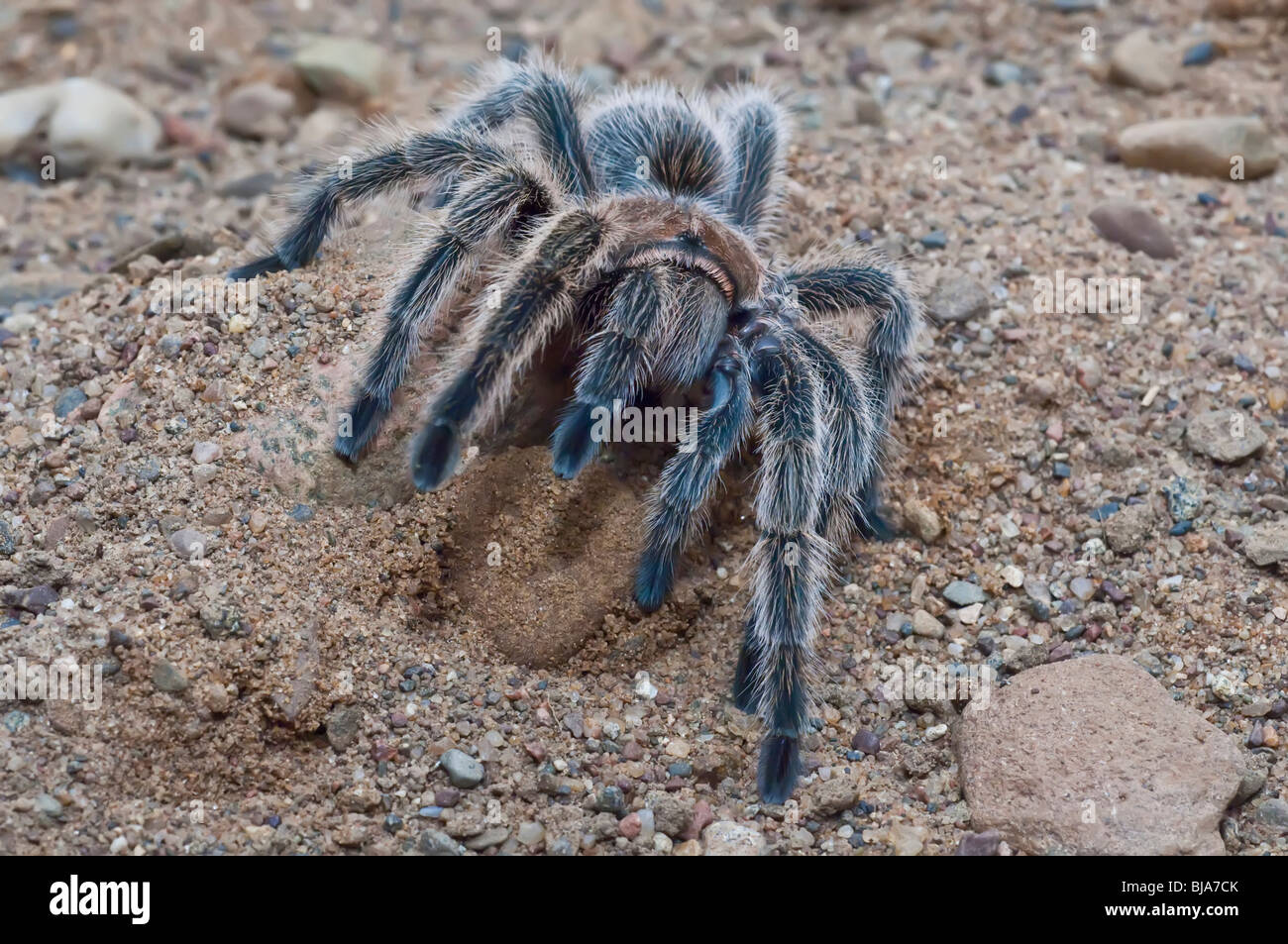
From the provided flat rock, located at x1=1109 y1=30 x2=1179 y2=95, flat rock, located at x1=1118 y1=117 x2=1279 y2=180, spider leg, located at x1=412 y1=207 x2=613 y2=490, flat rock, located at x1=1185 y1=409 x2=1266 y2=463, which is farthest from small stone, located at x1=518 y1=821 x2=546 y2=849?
flat rock, located at x1=1109 y1=30 x2=1179 y2=95

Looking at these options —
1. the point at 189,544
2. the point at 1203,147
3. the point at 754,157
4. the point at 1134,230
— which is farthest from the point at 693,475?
the point at 1203,147

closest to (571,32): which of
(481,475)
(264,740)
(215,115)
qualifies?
(215,115)

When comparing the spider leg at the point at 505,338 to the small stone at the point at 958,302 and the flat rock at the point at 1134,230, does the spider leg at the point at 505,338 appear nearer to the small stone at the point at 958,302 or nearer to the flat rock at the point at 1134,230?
the small stone at the point at 958,302

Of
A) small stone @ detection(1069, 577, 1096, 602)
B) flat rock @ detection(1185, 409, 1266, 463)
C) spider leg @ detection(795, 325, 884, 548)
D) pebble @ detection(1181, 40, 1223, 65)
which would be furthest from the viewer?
pebble @ detection(1181, 40, 1223, 65)

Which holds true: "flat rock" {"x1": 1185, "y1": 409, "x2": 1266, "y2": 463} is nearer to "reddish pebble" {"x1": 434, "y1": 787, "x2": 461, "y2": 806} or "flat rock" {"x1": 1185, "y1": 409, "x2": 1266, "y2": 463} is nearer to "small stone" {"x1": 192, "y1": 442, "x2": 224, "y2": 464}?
"reddish pebble" {"x1": 434, "y1": 787, "x2": 461, "y2": 806}

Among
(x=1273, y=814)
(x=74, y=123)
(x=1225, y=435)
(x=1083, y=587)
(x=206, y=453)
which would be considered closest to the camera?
(x=1273, y=814)

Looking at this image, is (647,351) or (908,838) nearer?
(908,838)

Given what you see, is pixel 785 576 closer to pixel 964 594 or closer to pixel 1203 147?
pixel 964 594
